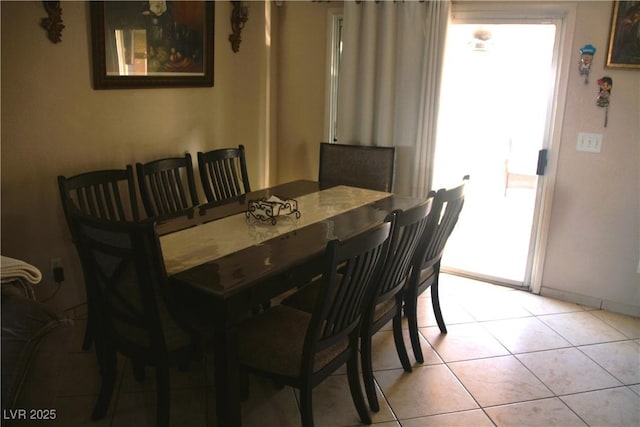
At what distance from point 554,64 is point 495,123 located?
34.3 inches

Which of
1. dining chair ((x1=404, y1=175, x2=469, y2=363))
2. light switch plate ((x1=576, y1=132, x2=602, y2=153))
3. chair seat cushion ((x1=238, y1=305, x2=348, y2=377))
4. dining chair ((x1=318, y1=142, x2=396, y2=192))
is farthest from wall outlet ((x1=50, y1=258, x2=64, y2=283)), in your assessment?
light switch plate ((x1=576, y1=132, x2=602, y2=153))

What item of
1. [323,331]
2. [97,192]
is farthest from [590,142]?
[97,192]

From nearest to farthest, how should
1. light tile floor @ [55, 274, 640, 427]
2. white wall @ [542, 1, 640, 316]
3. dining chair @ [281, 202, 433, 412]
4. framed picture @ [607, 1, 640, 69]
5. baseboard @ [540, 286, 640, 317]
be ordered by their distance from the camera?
1. dining chair @ [281, 202, 433, 412]
2. light tile floor @ [55, 274, 640, 427]
3. framed picture @ [607, 1, 640, 69]
4. white wall @ [542, 1, 640, 316]
5. baseboard @ [540, 286, 640, 317]

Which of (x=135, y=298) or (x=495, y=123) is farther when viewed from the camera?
(x=495, y=123)

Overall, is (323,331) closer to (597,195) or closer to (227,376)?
(227,376)

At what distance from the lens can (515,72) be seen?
12.9 feet

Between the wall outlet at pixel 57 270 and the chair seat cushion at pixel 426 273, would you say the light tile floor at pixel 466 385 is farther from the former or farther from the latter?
the chair seat cushion at pixel 426 273

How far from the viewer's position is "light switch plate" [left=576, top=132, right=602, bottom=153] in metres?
3.35

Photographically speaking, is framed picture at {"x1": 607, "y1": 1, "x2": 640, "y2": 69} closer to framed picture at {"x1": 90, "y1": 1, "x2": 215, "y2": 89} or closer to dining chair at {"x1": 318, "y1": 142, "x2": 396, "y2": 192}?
dining chair at {"x1": 318, "y1": 142, "x2": 396, "y2": 192}

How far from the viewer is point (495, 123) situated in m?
4.24

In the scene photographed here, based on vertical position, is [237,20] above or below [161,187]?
above

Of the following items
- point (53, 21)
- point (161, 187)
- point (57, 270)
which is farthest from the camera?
point (161, 187)

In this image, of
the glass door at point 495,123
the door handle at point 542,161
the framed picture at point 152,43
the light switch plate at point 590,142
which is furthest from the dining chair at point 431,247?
the framed picture at point 152,43

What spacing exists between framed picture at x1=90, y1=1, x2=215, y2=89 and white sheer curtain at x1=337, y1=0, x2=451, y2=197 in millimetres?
1066
